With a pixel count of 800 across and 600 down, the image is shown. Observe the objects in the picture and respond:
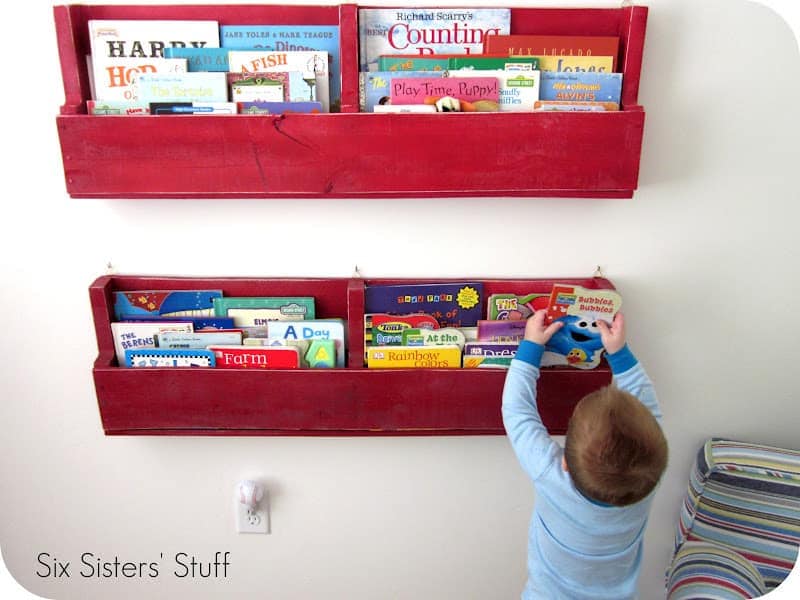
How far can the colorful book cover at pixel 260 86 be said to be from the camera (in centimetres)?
110

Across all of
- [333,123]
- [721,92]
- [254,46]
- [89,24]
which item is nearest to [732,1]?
[721,92]

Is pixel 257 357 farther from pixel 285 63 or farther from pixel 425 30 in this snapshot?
pixel 425 30

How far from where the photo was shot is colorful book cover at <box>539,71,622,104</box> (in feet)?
3.68

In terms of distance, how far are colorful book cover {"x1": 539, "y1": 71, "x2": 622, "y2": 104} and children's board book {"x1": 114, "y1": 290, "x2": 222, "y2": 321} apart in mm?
702

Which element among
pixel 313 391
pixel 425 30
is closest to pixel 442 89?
pixel 425 30

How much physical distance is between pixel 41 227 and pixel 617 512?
3.76ft

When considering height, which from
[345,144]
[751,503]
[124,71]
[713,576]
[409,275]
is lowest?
[713,576]

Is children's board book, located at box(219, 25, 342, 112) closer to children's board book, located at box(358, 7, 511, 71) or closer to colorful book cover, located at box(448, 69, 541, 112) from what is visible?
children's board book, located at box(358, 7, 511, 71)

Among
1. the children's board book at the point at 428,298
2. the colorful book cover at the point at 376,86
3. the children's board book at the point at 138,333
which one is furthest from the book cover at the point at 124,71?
the children's board book at the point at 428,298

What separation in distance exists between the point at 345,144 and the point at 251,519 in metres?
0.86

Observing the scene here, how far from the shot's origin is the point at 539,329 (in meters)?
1.21

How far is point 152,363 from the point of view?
1252 mm

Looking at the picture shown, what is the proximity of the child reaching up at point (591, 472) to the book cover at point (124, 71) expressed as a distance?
77cm

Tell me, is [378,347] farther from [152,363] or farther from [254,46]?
[254,46]
